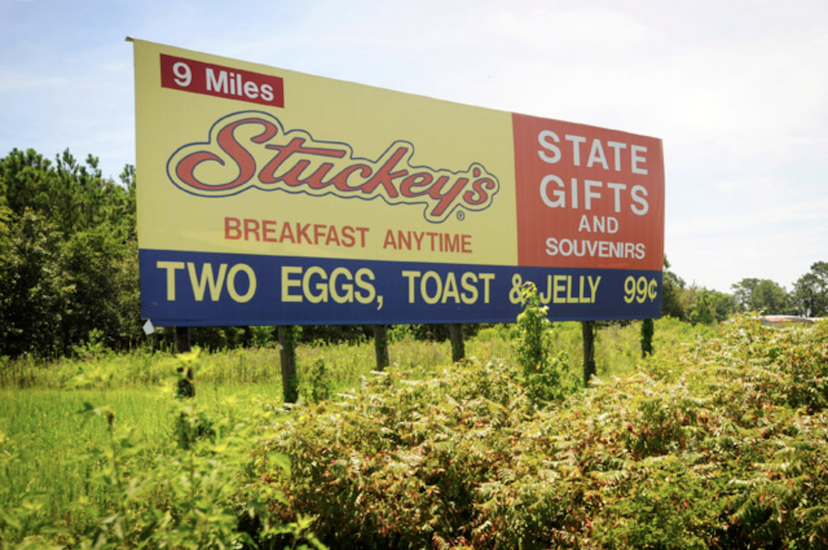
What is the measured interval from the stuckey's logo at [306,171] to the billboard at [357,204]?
0.7 inches

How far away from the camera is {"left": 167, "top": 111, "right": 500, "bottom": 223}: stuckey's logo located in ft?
24.3

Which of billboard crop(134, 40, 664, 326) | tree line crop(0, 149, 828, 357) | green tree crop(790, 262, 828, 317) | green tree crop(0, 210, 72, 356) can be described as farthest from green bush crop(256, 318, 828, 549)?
green tree crop(790, 262, 828, 317)

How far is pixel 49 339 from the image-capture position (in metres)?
22.0

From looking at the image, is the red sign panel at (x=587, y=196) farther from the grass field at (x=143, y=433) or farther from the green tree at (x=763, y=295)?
the green tree at (x=763, y=295)

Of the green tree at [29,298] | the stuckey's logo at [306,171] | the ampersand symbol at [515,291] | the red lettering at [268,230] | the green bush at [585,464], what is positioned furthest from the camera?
the green tree at [29,298]

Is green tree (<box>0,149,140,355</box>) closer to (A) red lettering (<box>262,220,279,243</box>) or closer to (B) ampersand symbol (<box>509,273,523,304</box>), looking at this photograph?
(A) red lettering (<box>262,220,279,243</box>)

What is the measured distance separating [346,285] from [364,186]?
1399mm

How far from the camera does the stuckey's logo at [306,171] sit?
7.42 m

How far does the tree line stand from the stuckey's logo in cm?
646

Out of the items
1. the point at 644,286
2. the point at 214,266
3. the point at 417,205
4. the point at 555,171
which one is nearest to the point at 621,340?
the point at 644,286

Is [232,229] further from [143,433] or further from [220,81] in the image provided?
[143,433]

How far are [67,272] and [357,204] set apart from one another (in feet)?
63.1

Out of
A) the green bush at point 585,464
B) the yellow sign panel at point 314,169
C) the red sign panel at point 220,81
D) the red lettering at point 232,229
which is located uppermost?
the red sign panel at point 220,81

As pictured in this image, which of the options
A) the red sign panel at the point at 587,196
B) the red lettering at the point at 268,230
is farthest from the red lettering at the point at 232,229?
the red sign panel at the point at 587,196
